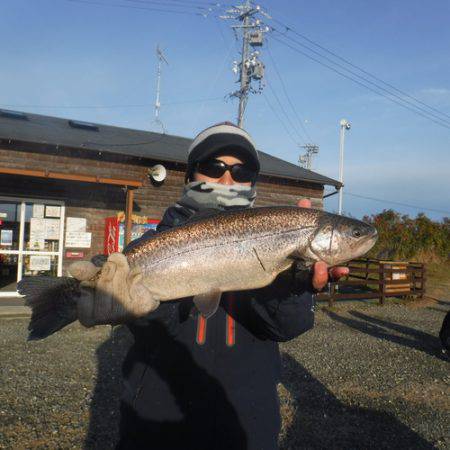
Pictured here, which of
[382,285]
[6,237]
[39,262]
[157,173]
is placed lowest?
[382,285]

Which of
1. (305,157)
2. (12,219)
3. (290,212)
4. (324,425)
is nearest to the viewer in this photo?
(290,212)

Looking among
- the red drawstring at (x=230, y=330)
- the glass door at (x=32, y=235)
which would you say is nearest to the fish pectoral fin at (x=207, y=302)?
the red drawstring at (x=230, y=330)

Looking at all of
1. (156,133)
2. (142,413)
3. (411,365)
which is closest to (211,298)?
(142,413)

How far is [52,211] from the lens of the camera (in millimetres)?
12258

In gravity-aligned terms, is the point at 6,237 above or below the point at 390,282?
above

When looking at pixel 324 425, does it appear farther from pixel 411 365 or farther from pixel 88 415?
pixel 411 365

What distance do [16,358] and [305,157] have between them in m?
57.9

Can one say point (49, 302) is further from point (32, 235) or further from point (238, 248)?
point (32, 235)

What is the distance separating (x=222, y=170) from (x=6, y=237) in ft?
35.8

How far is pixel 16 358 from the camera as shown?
7340mm

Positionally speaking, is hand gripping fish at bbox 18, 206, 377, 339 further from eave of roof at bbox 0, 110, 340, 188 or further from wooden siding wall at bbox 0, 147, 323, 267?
wooden siding wall at bbox 0, 147, 323, 267

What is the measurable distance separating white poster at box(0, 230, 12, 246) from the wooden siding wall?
3.45 feet

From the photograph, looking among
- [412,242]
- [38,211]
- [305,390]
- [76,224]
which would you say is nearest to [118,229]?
[76,224]

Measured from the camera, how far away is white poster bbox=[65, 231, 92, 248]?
12.5 meters
